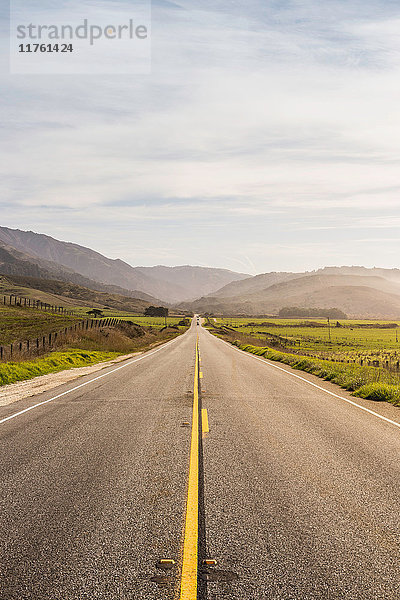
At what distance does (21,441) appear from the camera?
27.7 feet

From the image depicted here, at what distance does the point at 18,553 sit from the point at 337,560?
2965 millimetres

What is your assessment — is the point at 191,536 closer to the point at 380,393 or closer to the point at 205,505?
the point at 205,505

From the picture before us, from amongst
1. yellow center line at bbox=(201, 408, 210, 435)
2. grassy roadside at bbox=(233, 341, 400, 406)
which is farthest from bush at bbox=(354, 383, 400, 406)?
yellow center line at bbox=(201, 408, 210, 435)

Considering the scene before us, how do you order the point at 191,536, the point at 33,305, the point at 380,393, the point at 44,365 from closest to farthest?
the point at 191,536 → the point at 380,393 → the point at 44,365 → the point at 33,305

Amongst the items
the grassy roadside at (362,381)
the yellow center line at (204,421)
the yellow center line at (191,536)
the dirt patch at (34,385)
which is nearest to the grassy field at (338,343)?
the grassy roadside at (362,381)

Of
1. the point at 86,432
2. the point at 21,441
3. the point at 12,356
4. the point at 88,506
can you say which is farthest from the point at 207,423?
the point at 12,356

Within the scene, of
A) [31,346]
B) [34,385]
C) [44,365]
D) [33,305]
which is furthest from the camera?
[33,305]

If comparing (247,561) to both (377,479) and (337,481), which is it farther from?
(377,479)

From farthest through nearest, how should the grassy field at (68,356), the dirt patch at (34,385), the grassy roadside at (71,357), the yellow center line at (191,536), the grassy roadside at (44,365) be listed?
the grassy field at (68,356), the grassy roadside at (71,357), the grassy roadside at (44,365), the dirt patch at (34,385), the yellow center line at (191,536)

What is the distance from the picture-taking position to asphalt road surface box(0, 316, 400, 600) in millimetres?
3812

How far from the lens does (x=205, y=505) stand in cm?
538

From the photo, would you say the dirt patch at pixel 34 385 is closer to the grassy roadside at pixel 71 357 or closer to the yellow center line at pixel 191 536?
the grassy roadside at pixel 71 357

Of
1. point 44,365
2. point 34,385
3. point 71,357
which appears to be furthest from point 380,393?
point 71,357

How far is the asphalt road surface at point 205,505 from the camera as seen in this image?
150 inches
